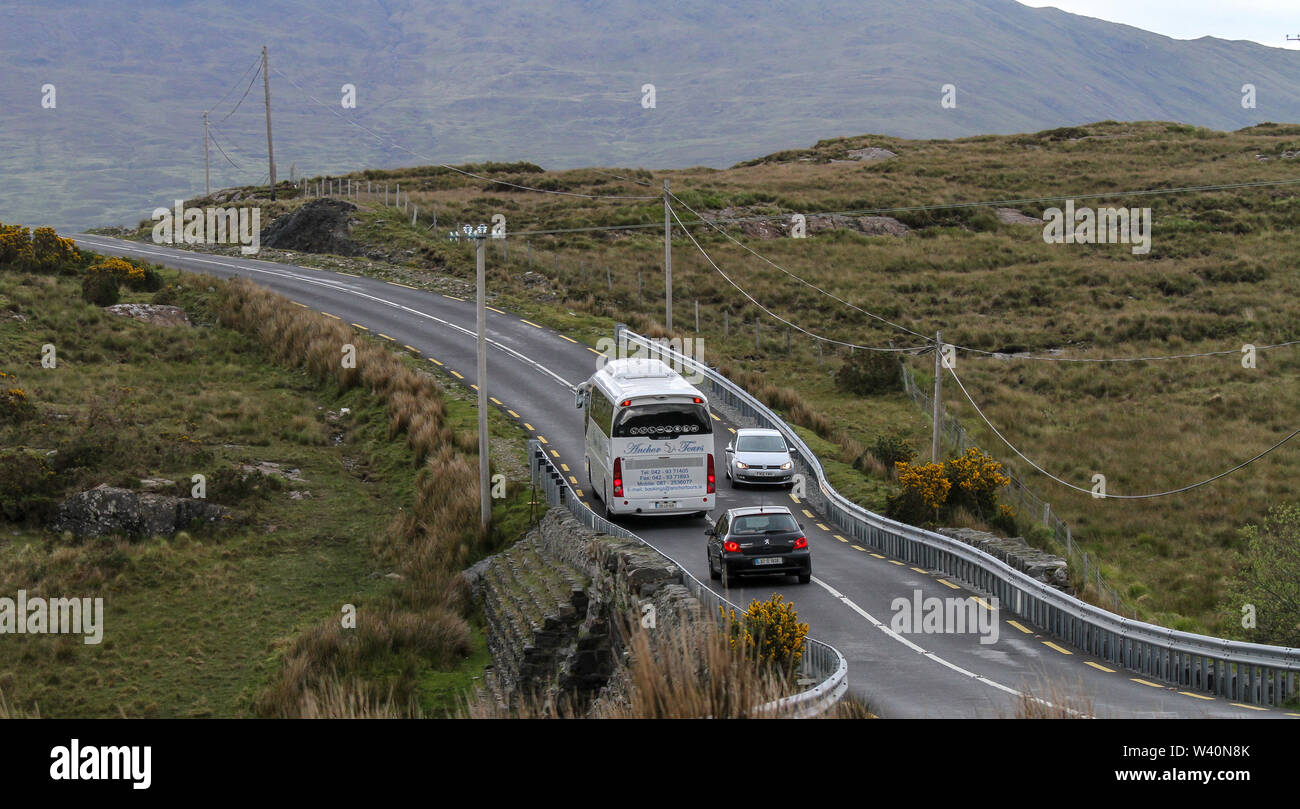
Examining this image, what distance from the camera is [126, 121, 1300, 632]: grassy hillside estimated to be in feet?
116

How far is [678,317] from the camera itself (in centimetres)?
5981

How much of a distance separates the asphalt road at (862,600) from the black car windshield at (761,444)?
1.08 m

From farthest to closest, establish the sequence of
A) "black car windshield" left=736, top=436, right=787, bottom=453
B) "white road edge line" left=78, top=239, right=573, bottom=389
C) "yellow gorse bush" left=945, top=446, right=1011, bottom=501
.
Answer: "white road edge line" left=78, top=239, right=573, bottom=389 < "black car windshield" left=736, top=436, right=787, bottom=453 < "yellow gorse bush" left=945, top=446, right=1011, bottom=501

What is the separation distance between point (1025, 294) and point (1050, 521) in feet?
112

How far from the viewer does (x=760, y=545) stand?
21938 millimetres

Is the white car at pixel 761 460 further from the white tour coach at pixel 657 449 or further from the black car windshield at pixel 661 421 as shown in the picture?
the black car windshield at pixel 661 421

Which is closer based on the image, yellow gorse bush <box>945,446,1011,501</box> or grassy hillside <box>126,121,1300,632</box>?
yellow gorse bush <box>945,446,1011,501</box>

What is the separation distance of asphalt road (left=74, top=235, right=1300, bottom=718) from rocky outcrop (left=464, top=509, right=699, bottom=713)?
6.91 ft

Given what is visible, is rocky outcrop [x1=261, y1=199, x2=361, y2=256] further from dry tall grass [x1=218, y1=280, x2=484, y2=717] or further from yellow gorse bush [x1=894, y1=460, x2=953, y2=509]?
yellow gorse bush [x1=894, y1=460, x2=953, y2=509]

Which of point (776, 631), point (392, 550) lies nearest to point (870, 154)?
point (392, 550)

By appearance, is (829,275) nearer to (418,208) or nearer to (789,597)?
(418,208)
